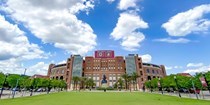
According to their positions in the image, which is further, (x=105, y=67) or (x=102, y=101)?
(x=105, y=67)

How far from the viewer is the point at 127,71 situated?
15788cm

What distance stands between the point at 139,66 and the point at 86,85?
49.1 meters

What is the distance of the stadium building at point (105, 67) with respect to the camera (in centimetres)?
15925

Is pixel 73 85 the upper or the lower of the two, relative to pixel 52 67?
lower

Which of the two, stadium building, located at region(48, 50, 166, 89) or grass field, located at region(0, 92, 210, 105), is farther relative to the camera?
Answer: stadium building, located at region(48, 50, 166, 89)

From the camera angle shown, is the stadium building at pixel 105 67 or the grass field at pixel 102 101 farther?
the stadium building at pixel 105 67

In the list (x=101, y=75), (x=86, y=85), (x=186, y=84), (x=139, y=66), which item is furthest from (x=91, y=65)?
(x=186, y=84)

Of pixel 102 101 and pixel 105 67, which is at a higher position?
pixel 105 67

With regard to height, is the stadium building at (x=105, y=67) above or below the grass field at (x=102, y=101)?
above

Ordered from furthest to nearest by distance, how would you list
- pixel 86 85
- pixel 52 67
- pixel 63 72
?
1. pixel 52 67
2. pixel 63 72
3. pixel 86 85

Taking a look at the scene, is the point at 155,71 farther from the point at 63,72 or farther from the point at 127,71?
the point at 63,72

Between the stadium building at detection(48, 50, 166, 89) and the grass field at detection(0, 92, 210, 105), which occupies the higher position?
the stadium building at detection(48, 50, 166, 89)

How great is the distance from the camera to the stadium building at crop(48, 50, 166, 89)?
159250mm

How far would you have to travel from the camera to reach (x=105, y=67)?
542 ft
